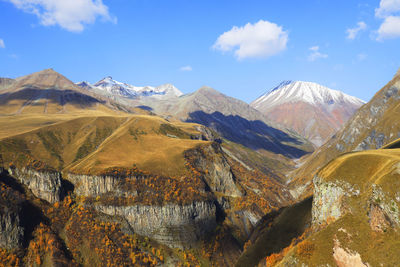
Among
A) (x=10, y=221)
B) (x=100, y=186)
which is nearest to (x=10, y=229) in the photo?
(x=10, y=221)

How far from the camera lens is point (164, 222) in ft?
505

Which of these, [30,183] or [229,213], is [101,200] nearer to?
[30,183]

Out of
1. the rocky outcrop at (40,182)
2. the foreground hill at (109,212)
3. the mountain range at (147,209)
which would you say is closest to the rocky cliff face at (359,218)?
the mountain range at (147,209)

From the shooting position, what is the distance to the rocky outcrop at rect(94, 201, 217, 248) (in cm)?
15150

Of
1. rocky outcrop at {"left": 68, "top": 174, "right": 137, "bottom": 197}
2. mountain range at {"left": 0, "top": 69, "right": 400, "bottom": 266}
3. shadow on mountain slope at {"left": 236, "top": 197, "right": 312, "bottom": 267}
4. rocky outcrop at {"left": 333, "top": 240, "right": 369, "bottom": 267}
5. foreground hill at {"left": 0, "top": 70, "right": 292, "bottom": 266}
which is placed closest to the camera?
rocky outcrop at {"left": 333, "top": 240, "right": 369, "bottom": 267}

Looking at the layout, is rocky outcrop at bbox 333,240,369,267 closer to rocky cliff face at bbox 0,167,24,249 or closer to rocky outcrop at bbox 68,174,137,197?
rocky outcrop at bbox 68,174,137,197

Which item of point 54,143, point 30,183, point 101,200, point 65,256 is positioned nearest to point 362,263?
point 65,256

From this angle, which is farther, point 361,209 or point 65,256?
point 65,256

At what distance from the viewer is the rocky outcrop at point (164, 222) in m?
152

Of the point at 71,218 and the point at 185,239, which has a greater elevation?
the point at 71,218

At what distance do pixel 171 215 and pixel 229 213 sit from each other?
4555cm

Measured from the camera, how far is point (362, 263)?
58906mm

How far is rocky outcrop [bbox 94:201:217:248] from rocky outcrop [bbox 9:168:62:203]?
23498 millimetres

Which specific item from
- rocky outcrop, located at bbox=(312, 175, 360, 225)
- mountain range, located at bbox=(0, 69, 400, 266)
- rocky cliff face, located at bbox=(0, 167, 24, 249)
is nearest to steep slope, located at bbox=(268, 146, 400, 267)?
rocky outcrop, located at bbox=(312, 175, 360, 225)
